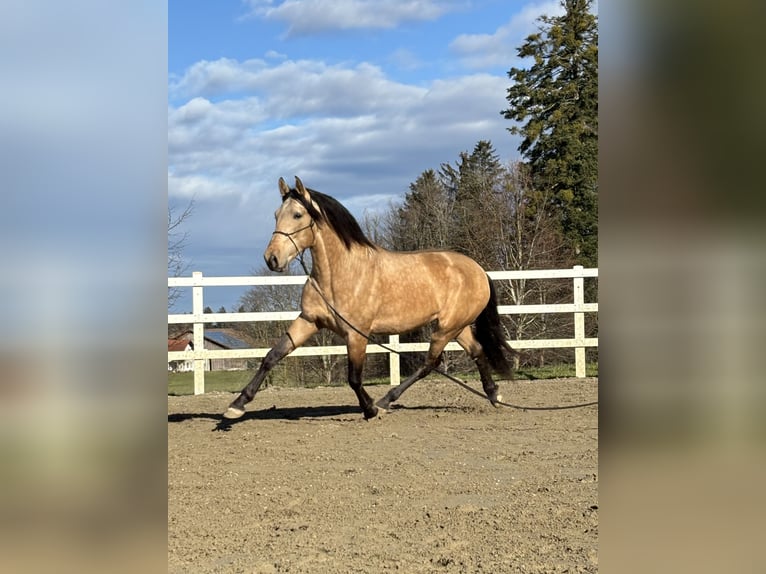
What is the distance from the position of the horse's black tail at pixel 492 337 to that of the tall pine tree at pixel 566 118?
14.0 meters

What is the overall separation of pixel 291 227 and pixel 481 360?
257 centimetres

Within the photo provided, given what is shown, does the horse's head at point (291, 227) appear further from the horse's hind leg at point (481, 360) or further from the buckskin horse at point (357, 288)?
the horse's hind leg at point (481, 360)

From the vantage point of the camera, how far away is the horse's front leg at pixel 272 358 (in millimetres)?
6258

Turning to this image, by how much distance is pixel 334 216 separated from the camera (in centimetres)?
645

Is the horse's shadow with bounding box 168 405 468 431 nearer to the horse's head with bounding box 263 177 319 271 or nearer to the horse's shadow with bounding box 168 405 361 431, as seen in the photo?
the horse's shadow with bounding box 168 405 361 431

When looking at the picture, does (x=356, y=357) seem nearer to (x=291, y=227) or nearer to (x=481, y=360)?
(x=291, y=227)

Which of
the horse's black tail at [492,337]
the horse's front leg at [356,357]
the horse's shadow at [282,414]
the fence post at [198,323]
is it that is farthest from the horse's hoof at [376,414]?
the fence post at [198,323]

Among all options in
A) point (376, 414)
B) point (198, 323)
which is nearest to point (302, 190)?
point (376, 414)

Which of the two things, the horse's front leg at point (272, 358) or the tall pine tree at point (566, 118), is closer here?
the horse's front leg at point (272, 358)
